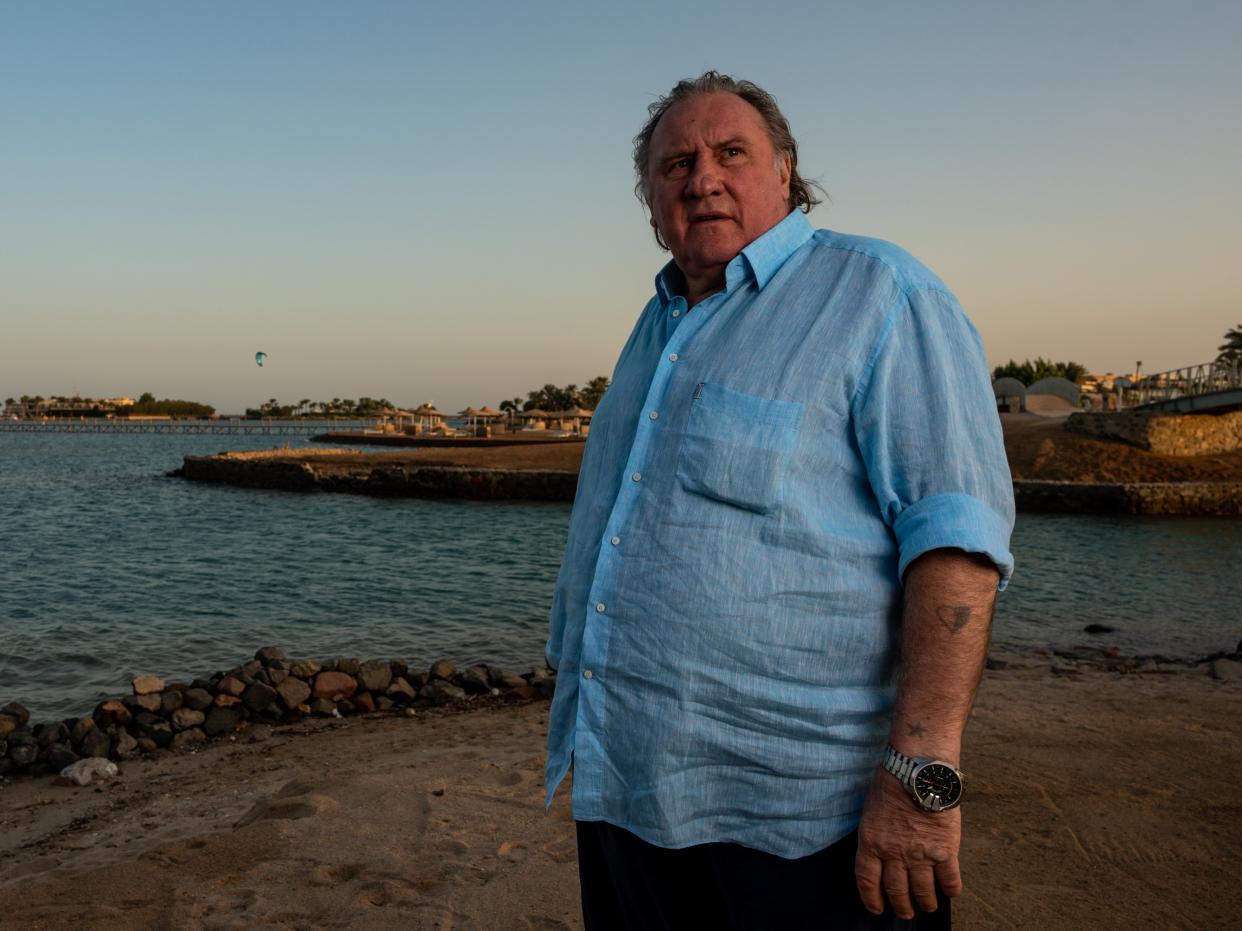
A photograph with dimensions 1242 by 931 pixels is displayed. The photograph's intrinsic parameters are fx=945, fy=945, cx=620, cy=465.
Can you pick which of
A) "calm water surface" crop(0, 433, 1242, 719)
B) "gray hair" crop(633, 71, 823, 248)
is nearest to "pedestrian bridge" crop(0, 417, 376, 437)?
"calm water surface" crop(0, 433, 1242, 719)

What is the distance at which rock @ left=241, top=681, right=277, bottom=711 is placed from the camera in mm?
7895

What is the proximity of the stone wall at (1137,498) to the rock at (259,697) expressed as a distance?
1080 inches

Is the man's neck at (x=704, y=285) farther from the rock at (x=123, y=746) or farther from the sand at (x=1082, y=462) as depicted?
the sand at (x=1082, y=462)

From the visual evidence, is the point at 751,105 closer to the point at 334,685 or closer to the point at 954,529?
the point at 954,529

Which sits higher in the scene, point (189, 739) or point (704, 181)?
point (704, 181)

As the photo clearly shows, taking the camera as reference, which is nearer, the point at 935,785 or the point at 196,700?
the point at 935,785

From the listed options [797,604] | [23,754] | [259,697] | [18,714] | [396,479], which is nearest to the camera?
[797,604]

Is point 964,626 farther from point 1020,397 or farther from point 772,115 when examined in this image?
point 1020,397

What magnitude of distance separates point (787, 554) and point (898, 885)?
0.55 meters

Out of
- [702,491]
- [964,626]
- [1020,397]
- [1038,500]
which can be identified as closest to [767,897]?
[964,626]

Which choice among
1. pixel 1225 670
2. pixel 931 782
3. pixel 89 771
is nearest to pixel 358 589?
pixel 89 771

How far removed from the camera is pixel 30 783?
6.55 m

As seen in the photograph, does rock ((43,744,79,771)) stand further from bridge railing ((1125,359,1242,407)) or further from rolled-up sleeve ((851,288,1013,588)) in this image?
bridge railing ((1125,359,1242,407))

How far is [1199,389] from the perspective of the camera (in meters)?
36.9
